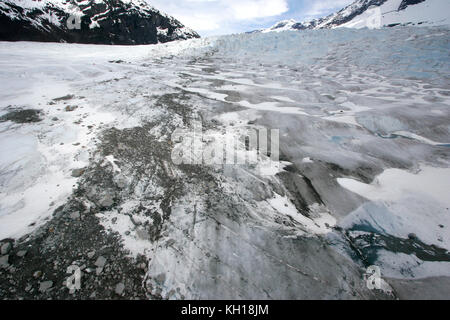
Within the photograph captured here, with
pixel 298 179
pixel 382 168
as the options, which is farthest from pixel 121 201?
pixel 382 168

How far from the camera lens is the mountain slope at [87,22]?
23.8 m

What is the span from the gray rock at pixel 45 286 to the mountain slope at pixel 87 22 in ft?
108

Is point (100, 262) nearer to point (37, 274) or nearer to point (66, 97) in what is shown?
point (37, 274)

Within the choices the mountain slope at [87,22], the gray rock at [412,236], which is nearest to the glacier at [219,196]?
the gray rock at [412,236]

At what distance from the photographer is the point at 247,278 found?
230 centimetres

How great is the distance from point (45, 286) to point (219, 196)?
2219 mm

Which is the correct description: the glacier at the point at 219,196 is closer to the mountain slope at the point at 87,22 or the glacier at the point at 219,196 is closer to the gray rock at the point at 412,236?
the gray rock at the point at 412,236

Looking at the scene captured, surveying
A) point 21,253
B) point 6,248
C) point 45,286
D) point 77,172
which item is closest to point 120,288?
point 45,286

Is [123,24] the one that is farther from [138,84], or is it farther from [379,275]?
[379,275]

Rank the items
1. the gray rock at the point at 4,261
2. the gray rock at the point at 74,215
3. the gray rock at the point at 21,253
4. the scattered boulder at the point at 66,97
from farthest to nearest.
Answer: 1. the scattered boulder at the point at 66,97
2. the gray rock at the point at 74,215
3. the gray rock at the point at 21,253
4. the gray rock at the point at 4,261

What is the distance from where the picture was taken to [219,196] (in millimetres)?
3258

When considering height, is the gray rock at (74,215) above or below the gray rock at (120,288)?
above

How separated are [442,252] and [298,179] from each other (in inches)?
81.8

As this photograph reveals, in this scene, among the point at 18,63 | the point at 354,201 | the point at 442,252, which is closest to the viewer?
the point at 442,252
